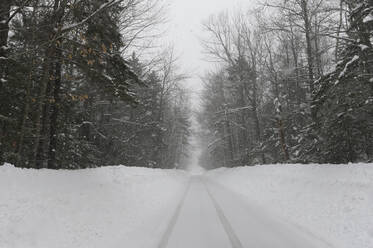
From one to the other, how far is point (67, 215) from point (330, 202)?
6.69 m

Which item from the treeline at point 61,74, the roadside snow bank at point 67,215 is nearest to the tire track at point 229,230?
the roadside snow bank at point 67,215

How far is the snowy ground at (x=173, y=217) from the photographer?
16.8 feet

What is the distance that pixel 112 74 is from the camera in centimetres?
970

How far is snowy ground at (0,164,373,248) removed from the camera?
5.11 metres

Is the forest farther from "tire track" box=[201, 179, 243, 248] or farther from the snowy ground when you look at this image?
"tire track" box=[201, 179, 243, 248]

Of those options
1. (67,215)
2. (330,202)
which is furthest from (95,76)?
(330,202)

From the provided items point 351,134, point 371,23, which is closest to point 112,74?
point 371,23

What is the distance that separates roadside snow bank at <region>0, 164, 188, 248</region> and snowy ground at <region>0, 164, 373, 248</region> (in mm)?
16

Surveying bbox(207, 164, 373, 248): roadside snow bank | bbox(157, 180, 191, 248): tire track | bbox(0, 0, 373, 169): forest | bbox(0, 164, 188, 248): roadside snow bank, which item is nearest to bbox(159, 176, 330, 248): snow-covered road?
bbox(157, 180, 191, 248): tire track

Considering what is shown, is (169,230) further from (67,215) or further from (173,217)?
(67,215)

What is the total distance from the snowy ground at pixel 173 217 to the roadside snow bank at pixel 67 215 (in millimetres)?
16

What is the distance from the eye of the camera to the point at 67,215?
5.87 metres

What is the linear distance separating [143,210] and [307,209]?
215 inches

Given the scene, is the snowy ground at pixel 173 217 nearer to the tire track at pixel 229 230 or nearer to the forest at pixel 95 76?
the tire track at pixel 229 230
